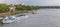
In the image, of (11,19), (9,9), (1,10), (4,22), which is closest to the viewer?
(4,22)

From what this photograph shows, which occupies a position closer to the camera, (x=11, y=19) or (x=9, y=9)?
(x=11, y=19)

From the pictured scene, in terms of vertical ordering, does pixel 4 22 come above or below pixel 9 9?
above

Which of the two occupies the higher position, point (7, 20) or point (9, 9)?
point (7, 20)

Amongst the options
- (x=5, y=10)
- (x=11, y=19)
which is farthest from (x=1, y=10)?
(x=11, y=19)

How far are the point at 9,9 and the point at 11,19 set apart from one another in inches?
360

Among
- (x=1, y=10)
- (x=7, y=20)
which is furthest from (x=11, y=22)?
(x=1, y=10)

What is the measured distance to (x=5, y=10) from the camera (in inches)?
860

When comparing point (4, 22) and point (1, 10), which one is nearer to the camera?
point (4, 22)

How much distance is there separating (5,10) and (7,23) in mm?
8928

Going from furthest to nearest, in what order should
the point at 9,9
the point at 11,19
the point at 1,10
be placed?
1. the point at 9,9
2. the point at 1,10
3. the point at 11,19

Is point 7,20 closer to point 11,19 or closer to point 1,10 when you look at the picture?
point 11,19

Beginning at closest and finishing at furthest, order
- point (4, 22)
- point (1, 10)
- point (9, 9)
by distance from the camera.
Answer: point (4, 22), point (1, 10), point (9, 9)

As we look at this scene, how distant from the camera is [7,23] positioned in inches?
515

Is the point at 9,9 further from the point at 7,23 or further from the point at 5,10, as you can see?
the point at 7,23
